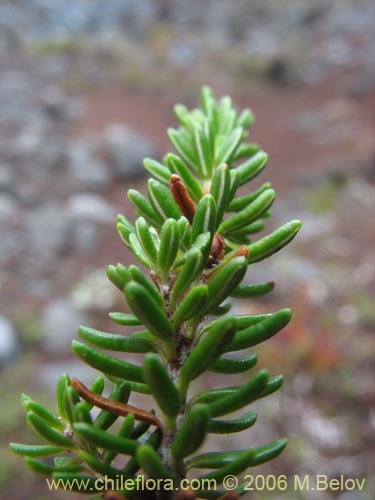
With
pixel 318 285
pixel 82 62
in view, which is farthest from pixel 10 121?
pixel 318 285

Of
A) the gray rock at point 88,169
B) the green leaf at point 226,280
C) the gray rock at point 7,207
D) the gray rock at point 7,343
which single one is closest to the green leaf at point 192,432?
the green leaf at point 226,280

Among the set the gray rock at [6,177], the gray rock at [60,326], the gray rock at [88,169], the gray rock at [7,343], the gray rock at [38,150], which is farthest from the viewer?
the gray rock at [38,150]

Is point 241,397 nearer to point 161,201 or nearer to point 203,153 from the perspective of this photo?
point 161,201

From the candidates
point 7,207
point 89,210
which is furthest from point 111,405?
point 7,207

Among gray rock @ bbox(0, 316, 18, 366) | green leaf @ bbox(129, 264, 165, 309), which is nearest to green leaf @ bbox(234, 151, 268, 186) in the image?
green leaf @ bbox(129, 264, 165, 309)

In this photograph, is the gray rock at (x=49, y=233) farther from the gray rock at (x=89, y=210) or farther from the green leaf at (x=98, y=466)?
the green leaf at (x=98, y=466)

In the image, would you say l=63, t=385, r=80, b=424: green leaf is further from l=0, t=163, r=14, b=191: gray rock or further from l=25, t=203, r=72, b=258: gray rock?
l=0, t=163, r=14, b=191: gray rock

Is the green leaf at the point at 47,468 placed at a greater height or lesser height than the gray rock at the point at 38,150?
lesser
